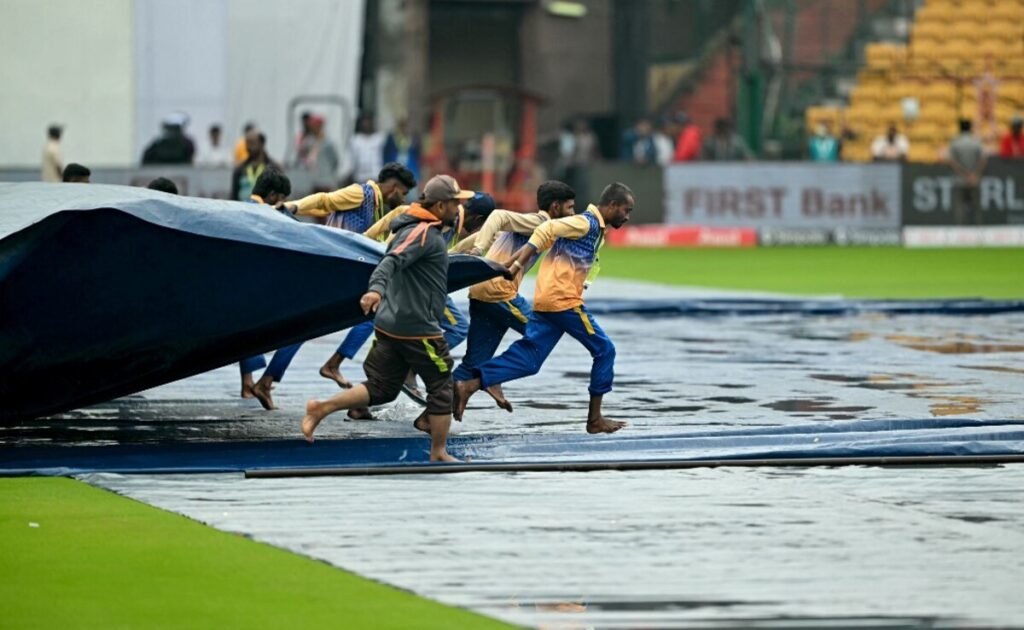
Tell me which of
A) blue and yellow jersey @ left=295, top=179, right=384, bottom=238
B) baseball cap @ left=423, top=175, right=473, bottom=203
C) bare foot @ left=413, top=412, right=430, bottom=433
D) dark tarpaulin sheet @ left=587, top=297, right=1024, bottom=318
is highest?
baseball cap @ left=423, top=175, right=473, bottom=203

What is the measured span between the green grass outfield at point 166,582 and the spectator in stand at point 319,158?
23993 mm

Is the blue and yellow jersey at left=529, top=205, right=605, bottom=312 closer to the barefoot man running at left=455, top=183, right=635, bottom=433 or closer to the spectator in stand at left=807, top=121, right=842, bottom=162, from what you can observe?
the barefoot man running at left=455, top=183, right=635, bottom=433

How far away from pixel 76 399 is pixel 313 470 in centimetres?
205

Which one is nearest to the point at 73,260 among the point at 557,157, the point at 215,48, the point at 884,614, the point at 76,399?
the point at 76,399

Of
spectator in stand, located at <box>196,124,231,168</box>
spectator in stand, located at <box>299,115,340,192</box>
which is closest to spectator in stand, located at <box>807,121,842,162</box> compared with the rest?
spectator in stand, located at <box>299,115,340,192</box>

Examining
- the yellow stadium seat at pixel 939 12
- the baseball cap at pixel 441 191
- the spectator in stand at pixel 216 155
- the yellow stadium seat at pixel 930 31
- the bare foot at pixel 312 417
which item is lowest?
the bare foot at pixel 312 417

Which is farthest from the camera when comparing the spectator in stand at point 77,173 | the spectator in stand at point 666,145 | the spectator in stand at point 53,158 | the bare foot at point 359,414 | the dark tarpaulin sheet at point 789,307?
the spectator in stand at point 666,145

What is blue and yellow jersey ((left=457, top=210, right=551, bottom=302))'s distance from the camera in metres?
13.5

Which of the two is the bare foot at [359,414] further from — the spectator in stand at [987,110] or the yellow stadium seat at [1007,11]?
the yellow stadium seat at [1007,11]

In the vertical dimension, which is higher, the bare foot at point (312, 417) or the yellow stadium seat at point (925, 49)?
the yellow stadium seat at point (925, 49)

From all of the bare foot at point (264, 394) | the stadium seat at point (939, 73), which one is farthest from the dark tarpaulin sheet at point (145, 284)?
the stadium seat at point (939, 73)

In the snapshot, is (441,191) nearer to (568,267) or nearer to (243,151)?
(568,267)

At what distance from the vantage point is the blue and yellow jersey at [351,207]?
14203mm

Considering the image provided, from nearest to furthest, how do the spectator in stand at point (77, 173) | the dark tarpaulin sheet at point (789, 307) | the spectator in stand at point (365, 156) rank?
the spectator in stand at point (77, 173), the dark tarpaulin sheet at point (789, 307), the spectator in stand at point (365, 156)
